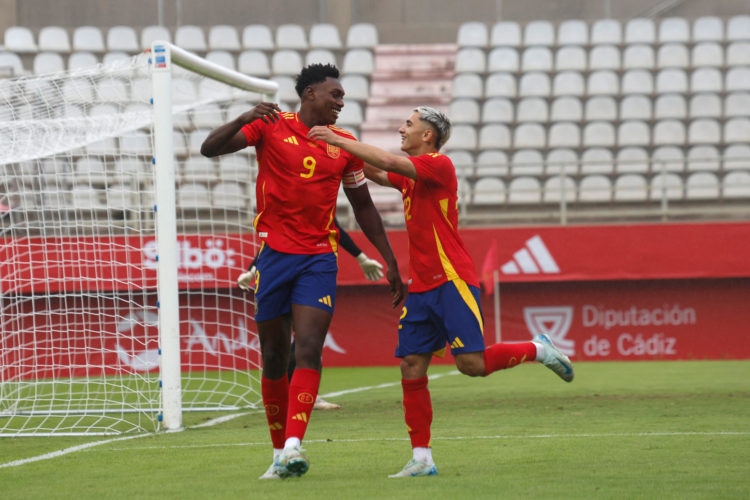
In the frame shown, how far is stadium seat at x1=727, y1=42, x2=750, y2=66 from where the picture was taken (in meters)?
20.7

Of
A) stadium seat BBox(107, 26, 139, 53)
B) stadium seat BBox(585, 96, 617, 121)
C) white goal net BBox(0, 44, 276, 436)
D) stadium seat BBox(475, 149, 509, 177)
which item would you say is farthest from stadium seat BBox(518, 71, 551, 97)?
stadium seat BBox(107, 26, 139, 53)

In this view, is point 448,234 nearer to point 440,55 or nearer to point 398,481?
point 398,481

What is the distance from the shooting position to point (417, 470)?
5.12 m

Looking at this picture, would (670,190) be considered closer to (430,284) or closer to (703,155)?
(703,155)

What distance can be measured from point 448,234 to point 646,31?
1728 centimetres

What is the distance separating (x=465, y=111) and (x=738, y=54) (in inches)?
223

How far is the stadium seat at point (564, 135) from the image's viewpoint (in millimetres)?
19219

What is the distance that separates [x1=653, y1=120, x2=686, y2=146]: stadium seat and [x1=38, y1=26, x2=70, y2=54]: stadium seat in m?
12.0

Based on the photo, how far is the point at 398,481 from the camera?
4.94m

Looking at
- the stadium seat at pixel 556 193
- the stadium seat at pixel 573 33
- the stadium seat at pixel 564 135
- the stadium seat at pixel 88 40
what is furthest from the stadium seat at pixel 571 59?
the stadium seat at pixel 88 40

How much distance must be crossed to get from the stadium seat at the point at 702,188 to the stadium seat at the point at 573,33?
14.6 ft

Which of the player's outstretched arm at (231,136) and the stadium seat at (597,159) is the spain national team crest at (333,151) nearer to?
the player's outstretched arm at (231,136)

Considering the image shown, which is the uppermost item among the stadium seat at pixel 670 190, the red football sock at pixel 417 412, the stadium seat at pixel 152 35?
the stadium seat at pixel 152 35

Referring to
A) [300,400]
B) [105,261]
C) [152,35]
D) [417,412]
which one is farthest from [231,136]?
[152,35]
